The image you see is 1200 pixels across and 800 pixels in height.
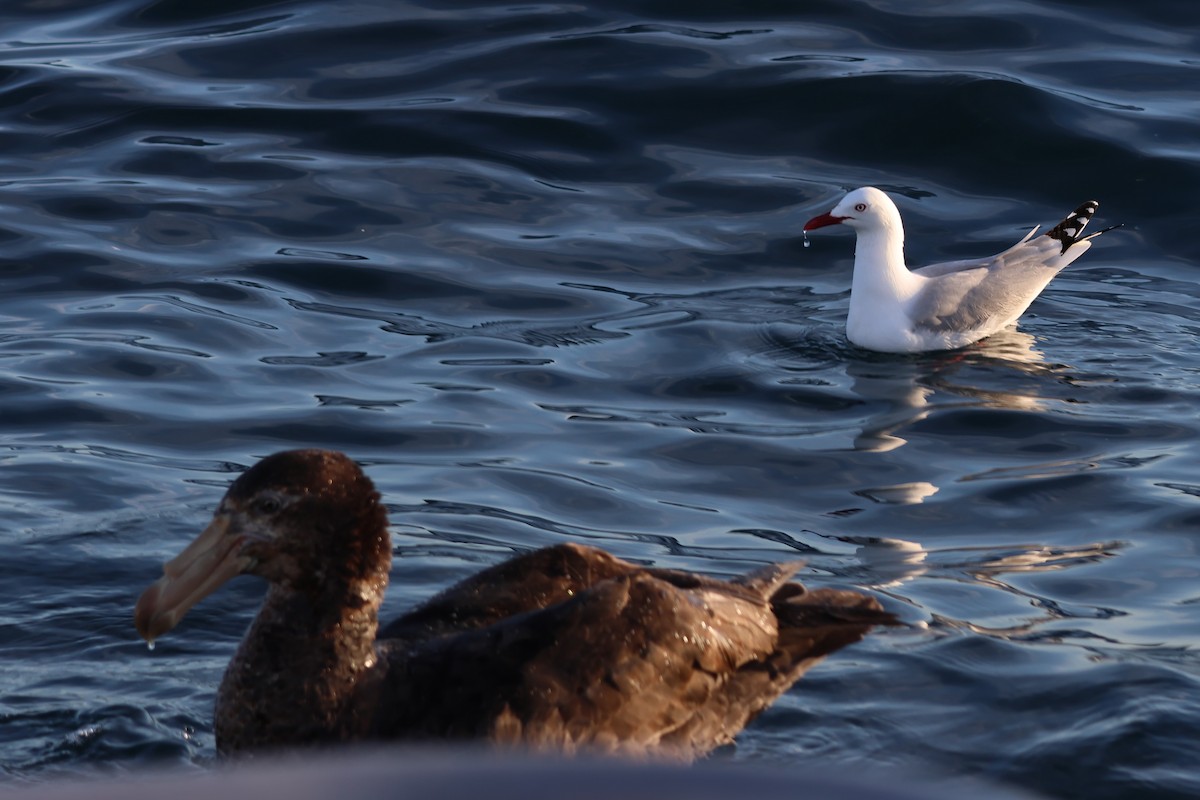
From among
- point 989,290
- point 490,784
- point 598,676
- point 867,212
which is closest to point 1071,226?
point 989,290

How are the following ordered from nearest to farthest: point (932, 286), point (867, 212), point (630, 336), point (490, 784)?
point (490, 784), point (630, 336), point (932, 286), point (867, 212)

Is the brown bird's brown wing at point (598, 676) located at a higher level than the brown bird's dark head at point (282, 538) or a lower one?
lower

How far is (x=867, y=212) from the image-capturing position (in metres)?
11.0

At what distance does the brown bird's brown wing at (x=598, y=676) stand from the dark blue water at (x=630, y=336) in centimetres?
36

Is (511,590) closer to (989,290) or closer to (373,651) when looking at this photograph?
(373,651)

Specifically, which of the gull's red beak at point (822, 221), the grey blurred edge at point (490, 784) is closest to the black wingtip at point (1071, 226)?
the gull's red beak at point (822, 221)

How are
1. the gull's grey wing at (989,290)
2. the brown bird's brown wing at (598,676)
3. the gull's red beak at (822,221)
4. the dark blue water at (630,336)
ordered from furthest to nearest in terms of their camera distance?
1. the gull's red beak at (822,221)
2. the gull's grey wing at (989,290)
3. the dark blue water at (630,336)
4. the brown bird's brown wing at (598,676)

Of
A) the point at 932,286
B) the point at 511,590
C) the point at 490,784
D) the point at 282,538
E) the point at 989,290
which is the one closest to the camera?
the point at 490,784

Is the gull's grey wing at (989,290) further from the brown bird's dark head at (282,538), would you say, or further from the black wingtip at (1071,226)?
the brown bird's dark head at (282,538)

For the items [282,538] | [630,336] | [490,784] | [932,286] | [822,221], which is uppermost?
[490,784]

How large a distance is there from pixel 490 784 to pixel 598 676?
379 centimetres

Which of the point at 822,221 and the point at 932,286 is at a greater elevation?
the point at 822,221

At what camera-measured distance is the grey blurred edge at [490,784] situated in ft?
3.55

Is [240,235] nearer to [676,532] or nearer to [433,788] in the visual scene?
[676,532]
